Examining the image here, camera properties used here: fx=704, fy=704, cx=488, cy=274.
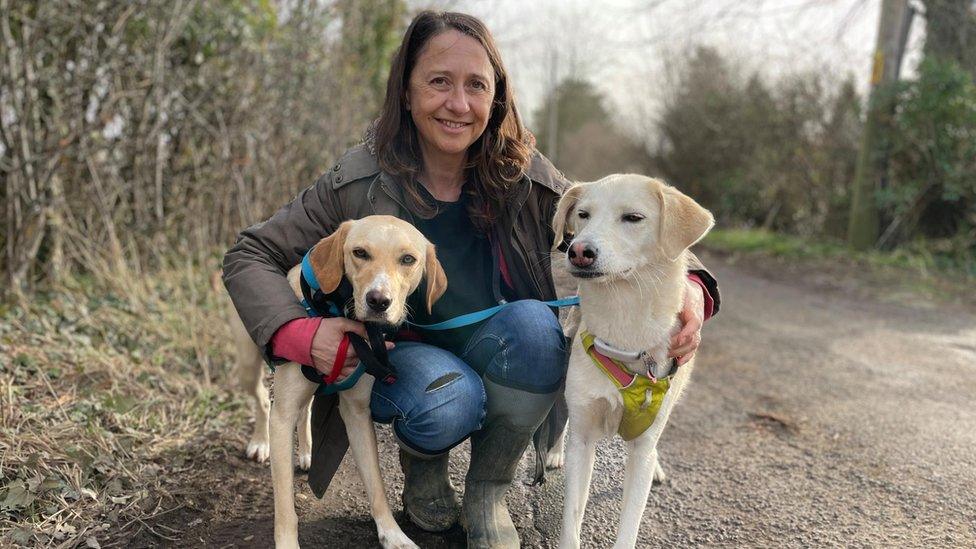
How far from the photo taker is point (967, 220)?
8758mm

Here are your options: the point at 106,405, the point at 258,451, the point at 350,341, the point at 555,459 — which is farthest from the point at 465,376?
the point at 106,405

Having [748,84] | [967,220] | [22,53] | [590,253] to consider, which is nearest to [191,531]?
[590,253]

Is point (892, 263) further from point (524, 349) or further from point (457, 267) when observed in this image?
point (524, 349)

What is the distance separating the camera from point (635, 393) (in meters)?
2.28

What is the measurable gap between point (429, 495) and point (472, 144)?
4.54 feet

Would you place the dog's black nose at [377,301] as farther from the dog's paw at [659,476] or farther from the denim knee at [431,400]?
the dog's paw at [659,476]

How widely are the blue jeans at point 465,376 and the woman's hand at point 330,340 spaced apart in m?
0.25

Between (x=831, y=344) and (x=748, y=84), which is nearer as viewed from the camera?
(x=831, y=344)

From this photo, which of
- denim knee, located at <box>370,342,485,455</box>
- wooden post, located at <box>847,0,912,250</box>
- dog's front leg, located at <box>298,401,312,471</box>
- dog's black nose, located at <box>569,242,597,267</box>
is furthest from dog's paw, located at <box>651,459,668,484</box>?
wooden post, located at <box>847,0,912,250</box>

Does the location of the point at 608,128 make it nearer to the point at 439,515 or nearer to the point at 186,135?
the point at 186,135

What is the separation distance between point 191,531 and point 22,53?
3.30 m

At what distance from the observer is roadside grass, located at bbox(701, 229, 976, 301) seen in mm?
7730

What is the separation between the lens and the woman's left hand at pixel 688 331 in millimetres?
2369

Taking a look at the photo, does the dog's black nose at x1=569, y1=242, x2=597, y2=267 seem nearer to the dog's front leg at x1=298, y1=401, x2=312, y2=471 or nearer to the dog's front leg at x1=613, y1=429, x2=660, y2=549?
the dog's front leg at x1=613, y1=429, x2=660, y2=549
